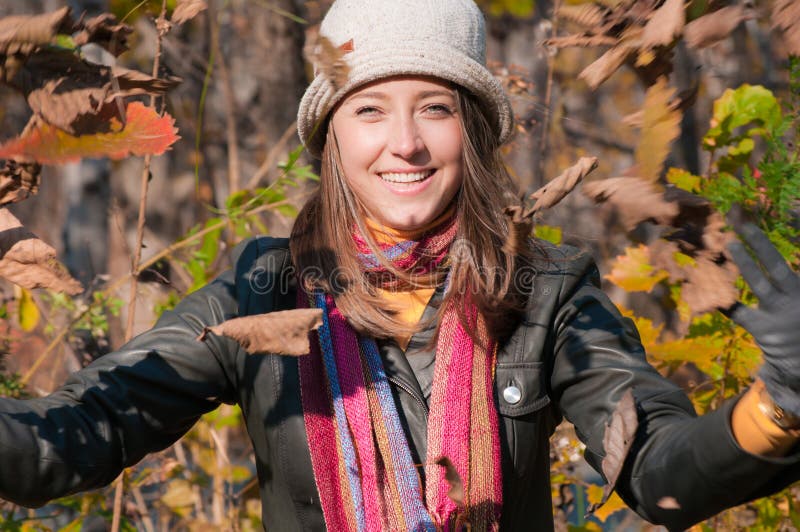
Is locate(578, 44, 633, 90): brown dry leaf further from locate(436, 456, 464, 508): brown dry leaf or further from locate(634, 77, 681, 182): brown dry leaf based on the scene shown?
locate(436, 456, 464, 508): brown dry leaf

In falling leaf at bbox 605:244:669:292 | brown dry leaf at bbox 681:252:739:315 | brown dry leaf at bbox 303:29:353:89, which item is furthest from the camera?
falling leaf at bbox 605:244:669:292

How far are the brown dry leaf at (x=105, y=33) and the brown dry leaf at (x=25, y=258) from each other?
0.30 metres

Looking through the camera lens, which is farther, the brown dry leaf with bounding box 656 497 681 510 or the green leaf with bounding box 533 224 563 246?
the green leaf with bounding box 533 224 563 246

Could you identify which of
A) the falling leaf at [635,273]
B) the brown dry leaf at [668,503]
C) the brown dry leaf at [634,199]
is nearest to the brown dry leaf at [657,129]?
the brown dry leaf at [634,199]

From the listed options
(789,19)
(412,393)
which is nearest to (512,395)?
(412,393)

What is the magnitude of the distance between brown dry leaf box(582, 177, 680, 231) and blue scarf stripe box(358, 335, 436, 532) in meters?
0.62

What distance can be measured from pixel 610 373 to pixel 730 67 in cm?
487

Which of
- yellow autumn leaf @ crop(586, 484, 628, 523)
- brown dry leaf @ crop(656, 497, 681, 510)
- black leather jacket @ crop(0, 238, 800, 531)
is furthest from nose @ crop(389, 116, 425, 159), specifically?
yellow autumn leaf @ crop(586, 484, 628, 523)

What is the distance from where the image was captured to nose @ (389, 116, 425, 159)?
1908 mm

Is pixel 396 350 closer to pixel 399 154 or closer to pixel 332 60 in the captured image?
pixel 399 154

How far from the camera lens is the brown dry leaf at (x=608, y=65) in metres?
1.47

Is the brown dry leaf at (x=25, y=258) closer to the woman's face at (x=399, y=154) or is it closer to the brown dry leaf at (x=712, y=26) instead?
the woman's face at (x=399, y=154)

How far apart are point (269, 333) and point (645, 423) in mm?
641

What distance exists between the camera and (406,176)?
1.96 m
